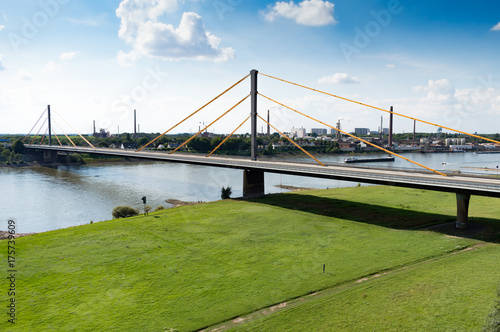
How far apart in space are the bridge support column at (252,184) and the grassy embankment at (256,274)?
472 inches

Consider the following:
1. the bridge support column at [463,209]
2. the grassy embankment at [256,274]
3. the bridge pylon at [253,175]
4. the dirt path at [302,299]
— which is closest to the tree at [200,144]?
the bridge pylon at [253,175]

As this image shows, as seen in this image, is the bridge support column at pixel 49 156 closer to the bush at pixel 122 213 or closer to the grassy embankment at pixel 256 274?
the bush at pixel 122 213

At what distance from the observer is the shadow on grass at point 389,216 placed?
89.9 ft

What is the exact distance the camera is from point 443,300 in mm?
16203

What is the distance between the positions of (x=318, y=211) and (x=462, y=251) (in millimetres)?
14488

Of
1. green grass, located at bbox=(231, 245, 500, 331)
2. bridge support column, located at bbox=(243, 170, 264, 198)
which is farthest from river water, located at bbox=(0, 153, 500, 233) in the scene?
green grass, located at bbox=(231, 245, 500, 331)

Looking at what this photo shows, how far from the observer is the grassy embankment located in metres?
15.0

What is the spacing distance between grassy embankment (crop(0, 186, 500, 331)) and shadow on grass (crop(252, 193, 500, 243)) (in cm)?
35

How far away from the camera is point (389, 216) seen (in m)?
32.6

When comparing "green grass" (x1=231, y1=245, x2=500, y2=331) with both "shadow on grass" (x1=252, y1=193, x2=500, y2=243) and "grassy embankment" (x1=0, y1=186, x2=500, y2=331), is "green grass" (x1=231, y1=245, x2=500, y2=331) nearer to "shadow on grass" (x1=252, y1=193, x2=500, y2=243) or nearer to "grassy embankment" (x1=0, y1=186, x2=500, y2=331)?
"grassy embankment" (x1=0, y1=186, x2=500, y2=331)

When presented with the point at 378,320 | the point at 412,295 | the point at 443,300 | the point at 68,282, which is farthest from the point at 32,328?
the point at 443,300

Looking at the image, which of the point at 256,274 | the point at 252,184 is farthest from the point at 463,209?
the point at 252,184

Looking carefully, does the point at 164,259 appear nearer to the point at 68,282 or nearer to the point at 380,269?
the point at 68,282

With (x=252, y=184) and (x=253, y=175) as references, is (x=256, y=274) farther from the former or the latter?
(x=253, y=175)
